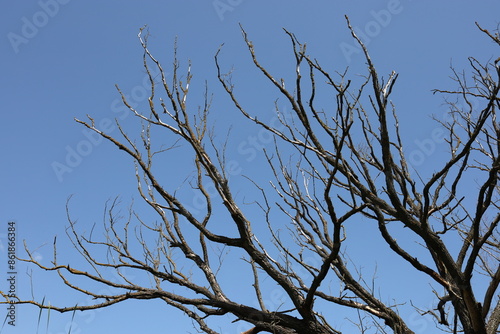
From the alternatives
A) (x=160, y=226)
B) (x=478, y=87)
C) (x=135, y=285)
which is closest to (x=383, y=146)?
(x=478, y=87)

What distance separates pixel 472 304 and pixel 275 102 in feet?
8.08

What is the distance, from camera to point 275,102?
4699 mm

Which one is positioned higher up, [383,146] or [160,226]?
[160,226]

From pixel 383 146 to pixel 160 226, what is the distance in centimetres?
327

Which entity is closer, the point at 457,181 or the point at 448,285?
the point at 457,181

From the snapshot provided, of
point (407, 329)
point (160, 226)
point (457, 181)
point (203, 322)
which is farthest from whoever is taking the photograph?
point (160, 226)

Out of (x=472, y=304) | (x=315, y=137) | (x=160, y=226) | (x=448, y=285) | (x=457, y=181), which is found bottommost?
(x=472, y=304)

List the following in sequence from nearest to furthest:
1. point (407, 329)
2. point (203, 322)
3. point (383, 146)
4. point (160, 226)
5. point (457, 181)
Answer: point (383, 146) → point (457, 181) → point (407, 329) → point (203, 322) → point (160, 226)

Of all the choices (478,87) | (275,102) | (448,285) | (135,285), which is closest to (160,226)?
(135,285)

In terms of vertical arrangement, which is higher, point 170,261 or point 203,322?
point 170,261

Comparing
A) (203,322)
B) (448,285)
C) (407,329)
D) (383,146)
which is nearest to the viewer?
(383,146)

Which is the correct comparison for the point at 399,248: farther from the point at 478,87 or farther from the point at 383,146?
the point at 478,87

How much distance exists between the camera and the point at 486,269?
610cm

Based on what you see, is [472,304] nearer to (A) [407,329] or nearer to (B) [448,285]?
(B) [448,285]
